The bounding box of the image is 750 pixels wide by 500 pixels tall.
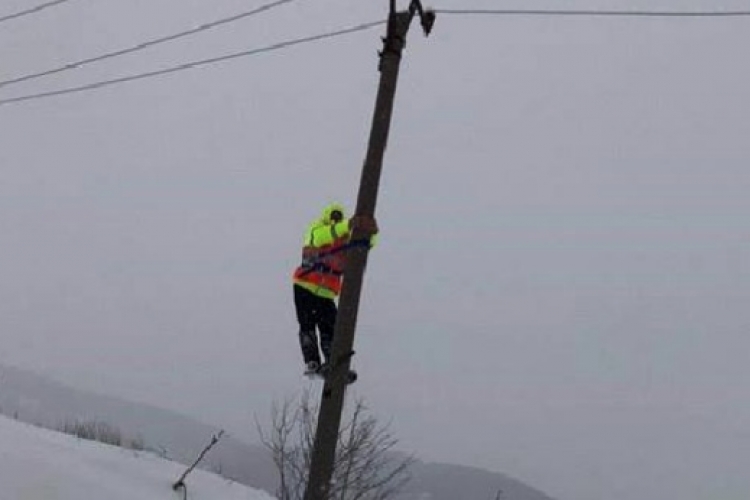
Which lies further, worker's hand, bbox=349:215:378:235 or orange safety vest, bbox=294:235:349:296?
orange safety vest, bbox=294:235:349:296

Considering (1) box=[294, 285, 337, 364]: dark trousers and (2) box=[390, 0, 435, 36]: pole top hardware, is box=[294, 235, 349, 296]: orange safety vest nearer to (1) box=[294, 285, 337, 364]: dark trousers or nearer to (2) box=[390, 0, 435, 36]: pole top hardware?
(1) box=[294, 285, 337, 364]: dark trousers

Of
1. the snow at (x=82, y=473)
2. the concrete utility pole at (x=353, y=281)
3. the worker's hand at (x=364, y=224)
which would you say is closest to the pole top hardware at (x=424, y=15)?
the concrete utility pole at (x=353, y=281)

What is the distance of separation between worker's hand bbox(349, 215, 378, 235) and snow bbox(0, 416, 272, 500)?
13.3ft

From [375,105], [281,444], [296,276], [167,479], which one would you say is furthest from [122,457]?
[281,444]

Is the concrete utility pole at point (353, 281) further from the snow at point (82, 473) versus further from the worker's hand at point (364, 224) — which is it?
the snow at point (82, 473)

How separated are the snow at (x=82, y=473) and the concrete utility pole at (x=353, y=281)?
3.23 metres

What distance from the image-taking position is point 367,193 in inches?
297

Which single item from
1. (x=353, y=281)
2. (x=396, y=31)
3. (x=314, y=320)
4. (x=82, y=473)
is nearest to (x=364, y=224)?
(x=353, y=281)

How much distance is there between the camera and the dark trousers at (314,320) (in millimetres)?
9795

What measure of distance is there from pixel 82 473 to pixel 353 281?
4.13m

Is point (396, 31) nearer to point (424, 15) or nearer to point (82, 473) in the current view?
point (424, 15)

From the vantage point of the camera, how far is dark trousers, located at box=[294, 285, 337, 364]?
9.80m

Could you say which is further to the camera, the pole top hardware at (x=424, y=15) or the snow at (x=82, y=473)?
the snow at (x=82, y=473)

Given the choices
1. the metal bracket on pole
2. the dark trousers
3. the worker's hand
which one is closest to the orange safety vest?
the dark trousers
